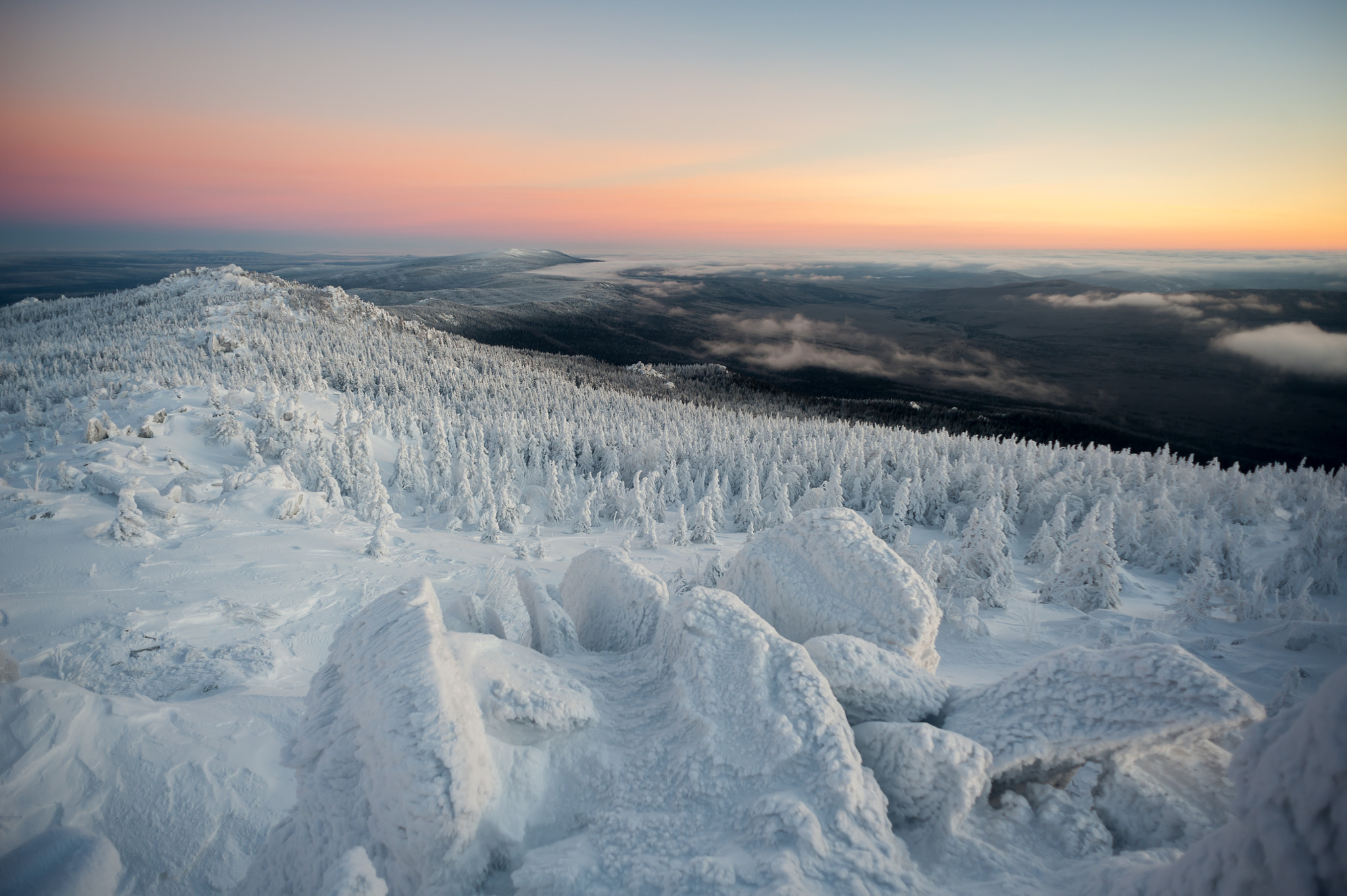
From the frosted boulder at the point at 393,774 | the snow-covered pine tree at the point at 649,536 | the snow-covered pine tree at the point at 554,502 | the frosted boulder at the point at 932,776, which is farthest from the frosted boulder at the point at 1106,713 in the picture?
the snow-covered pine tree at the point at 554,502

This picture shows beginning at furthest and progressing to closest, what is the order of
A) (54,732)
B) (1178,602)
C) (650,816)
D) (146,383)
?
(146,383), (1178,602), (54,732), (650,816)

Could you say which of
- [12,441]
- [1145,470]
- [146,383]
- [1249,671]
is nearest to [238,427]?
[12,441]

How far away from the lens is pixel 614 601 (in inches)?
352

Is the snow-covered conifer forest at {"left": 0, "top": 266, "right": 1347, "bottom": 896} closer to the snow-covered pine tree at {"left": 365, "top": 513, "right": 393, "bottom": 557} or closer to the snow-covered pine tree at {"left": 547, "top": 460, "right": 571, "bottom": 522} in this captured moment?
the snow-covered pine tree at {"left": 365, "top": 513, "right": 393, "bottom": 557}

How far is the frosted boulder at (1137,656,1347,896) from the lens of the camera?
2.85 metres

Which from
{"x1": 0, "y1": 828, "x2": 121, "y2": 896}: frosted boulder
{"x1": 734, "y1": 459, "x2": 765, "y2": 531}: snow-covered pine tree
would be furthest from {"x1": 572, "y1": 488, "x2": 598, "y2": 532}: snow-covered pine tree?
{"x1": 0, "y1": 828, "x2": 121, "y2": 896}: frosted boulder

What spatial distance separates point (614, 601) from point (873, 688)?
A: 14.2 ft

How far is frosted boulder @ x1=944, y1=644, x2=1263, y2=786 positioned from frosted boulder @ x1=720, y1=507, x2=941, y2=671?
2108 mm

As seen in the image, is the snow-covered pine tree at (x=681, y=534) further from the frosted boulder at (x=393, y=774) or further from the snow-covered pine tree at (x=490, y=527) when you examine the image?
the frosted boulder at (x=393, y=774)

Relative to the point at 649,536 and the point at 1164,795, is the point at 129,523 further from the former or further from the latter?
the point at 1164,795

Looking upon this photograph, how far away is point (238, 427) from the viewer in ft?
121

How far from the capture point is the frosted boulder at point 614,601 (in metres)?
8.57

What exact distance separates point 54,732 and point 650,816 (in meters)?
9.03

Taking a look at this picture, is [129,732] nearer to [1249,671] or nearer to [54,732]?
[54,732]
